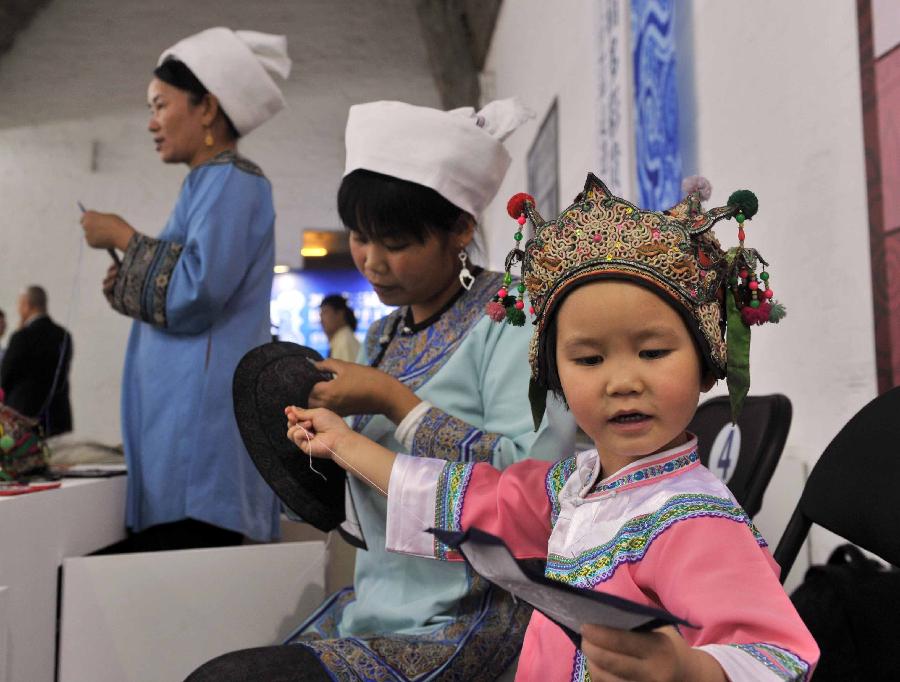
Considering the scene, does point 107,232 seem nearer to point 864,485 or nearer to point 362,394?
point 362,394

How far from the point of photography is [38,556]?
1.28m

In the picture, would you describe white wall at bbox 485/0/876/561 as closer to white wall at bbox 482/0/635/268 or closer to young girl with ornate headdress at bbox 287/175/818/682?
white wall at bbox 482/0/635/268

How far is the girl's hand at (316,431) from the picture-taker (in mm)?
998

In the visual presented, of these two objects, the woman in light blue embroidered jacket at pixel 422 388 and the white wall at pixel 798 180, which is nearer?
the woman in light blue embroidered jacket at pixel 422 388

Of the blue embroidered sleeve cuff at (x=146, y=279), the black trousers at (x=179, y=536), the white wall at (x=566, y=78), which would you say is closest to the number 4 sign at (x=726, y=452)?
the white wall at (x=566, y=78)

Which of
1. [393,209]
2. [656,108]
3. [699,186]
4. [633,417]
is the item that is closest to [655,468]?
[633,417]

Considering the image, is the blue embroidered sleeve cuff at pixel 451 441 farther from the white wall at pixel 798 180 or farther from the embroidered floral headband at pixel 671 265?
the white wall at pixel 798 180

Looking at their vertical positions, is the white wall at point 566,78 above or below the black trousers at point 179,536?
above

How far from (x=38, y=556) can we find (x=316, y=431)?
1.85 feet

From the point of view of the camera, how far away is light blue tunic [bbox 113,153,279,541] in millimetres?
1569

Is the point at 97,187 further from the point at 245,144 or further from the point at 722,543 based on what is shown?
the point at 722,543

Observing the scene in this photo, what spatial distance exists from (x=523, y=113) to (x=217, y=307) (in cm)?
70

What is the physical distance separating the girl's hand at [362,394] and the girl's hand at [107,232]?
0.82 meters

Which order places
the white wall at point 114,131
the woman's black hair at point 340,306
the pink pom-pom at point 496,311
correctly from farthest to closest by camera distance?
the white wall at point 114,131 < the woman's black hair at point 340,306 < the pink pom-pom at point 496,311
